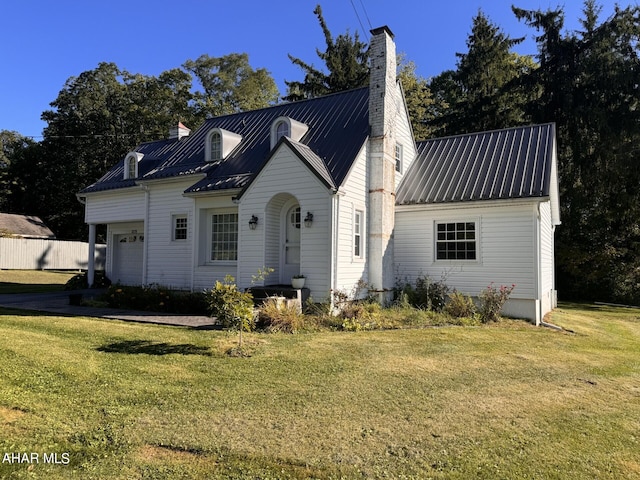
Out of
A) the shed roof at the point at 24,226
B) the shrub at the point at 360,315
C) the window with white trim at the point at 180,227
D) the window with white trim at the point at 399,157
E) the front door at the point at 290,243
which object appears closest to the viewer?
the shrub at the point at 360,315

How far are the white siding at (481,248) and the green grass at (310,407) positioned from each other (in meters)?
4.06

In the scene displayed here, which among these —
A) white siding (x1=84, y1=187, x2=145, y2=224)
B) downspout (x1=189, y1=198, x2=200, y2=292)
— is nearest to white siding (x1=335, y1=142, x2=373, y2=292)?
downspout (x1=189, y1=198, x2=200, y2=292)

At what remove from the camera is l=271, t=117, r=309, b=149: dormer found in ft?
47.3

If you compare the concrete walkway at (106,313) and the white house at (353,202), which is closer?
the concrete walkway at (106,313)

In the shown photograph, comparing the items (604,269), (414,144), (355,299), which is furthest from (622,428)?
(604,269)

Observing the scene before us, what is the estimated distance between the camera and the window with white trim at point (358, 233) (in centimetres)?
1302

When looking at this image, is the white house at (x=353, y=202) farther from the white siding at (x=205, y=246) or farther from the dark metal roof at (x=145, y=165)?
the dark metal roof at (x=145, y=165)

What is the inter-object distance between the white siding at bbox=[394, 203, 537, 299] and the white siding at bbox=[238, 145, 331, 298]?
380cm

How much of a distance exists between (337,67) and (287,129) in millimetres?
20472

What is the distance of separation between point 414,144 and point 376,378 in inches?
484

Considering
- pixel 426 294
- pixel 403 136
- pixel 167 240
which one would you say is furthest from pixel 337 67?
pixel 426 294

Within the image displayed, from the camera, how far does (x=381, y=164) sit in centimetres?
1366

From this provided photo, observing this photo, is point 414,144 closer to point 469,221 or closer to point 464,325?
point 469,221

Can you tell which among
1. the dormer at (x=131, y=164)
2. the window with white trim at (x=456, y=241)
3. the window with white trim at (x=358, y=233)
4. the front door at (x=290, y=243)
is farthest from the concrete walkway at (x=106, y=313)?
the window with white trim at (x=456, y=241)
